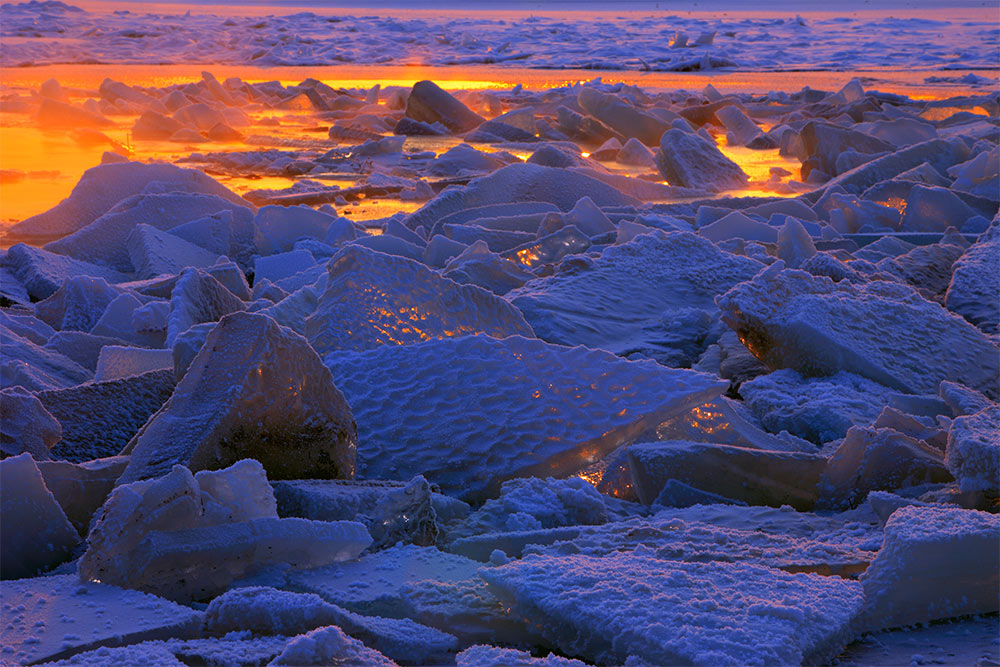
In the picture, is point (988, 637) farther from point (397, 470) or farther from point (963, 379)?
point (963, 379)

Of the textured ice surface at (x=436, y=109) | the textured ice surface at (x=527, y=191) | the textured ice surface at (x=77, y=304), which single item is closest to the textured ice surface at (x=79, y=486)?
the textured ice surface at (x=77, y=304)

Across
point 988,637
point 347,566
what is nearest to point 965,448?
point 988,637

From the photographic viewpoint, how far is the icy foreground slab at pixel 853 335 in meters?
1.96

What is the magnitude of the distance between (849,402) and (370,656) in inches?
45.3

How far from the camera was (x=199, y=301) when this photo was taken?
2250mm

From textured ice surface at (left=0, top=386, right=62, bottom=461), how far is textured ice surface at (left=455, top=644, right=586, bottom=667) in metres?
0.81

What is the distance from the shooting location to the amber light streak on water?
Result: 4.24 metres

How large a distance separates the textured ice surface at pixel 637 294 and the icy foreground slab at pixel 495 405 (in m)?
0.53

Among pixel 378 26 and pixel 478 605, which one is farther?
pixel 378 26

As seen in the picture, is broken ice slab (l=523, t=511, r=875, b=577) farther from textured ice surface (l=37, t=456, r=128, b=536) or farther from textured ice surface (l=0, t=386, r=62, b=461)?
textured ice surface (l=0, t=386, r=62, b=461)

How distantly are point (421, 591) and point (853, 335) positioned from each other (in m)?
1.22

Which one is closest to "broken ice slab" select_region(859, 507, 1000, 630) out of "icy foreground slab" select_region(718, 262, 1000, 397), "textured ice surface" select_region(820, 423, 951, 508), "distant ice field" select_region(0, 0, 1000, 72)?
"textured ice surface" select_region(820, 423, 951, 508)

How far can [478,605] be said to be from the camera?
1079 mm

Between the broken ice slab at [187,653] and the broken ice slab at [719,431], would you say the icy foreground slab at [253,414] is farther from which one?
the broken ice slab at [719,431]
